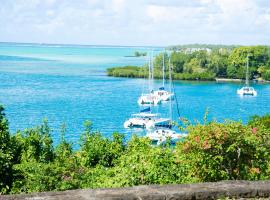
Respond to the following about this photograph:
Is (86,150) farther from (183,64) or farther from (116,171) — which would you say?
(183,64)

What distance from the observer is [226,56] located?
104625 millimetres

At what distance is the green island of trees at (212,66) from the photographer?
91.3m

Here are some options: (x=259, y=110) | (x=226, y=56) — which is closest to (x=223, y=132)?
(x=259, y=110)

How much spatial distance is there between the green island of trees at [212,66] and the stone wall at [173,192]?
82.9 meters

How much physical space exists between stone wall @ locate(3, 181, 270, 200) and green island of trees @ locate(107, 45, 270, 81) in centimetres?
8293

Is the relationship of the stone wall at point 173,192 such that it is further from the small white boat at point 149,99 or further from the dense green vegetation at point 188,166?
the small white boat at point 149,99

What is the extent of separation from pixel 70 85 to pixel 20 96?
16.2m

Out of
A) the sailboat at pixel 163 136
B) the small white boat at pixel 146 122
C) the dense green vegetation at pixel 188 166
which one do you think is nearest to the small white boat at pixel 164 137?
the sailboat at pixel 163 136

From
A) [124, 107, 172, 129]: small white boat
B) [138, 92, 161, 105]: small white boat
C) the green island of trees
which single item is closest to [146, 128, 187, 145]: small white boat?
[124, 107, 172, 129]: small white boat

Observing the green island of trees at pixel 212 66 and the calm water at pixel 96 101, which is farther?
the green island of trees at pixel 212 66

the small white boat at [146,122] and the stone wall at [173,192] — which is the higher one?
the stone wall at [173,192]

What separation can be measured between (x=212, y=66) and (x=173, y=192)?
9236 centimetres

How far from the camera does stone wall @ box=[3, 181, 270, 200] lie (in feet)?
16.2

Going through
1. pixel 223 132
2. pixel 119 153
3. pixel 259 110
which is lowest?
pixel 259 110
